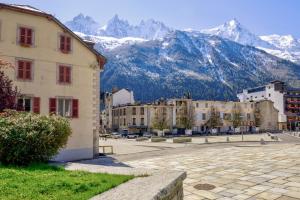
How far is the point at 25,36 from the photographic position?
28.0m

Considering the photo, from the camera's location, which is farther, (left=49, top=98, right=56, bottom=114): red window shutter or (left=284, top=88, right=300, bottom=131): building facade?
(left=284, top=88, right=300, bottom=131): building facade

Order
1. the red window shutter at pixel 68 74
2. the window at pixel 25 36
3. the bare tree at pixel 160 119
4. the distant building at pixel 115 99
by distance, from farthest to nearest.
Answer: the distant building at pixel 115 99 → the bare tree at pixel 160 119 → the red window shutter at pixel 68 74 → the window at pixel 25 36

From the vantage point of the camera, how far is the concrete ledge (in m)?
7.88

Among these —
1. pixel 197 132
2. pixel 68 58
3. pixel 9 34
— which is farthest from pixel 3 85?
pixel 197 132

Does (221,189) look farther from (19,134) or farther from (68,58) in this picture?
(68,58)

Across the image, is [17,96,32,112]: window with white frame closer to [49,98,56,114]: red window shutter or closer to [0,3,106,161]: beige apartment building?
[0,3,106,161]: beige apartment building

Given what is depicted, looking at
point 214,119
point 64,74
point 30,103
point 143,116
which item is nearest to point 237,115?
point 214,119

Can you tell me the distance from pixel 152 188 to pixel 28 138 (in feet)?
20.5

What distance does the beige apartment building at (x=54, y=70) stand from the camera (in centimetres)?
2725

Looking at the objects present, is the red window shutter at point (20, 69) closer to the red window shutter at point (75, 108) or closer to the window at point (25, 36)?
the window at point (25, 36)

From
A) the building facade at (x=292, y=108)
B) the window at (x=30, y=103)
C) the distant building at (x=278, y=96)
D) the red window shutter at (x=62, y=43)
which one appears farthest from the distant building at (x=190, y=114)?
the window at (x=30, y=103)

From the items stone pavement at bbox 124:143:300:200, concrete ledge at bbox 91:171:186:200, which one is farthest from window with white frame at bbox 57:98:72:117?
concrete ledge at bbox 91:171:186:200

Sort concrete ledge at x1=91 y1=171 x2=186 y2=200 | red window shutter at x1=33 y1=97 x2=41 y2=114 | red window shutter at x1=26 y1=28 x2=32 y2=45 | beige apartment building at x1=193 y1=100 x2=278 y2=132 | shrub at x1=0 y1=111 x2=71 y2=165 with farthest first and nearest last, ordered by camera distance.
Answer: beige apartment building at x1=193 y1=100 x2=278 y2=132
red window shutter at x1=26 y1=28 x2=32 y2=45
red window shutter at x1=33 y1=97 x2=41 y2=114
shrub at x1=0 y1=111 x2=71 y2=165
concrete ledge at x1=91 y1=171 x2=186 y2=200

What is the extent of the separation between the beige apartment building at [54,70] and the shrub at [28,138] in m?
14.5
